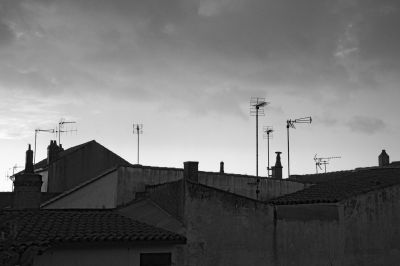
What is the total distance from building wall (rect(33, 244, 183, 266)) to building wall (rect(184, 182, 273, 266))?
0.79 m

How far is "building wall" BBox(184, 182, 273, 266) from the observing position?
1655 cm

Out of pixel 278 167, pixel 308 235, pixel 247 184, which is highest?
pixel 278 167

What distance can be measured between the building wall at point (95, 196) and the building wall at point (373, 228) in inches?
436

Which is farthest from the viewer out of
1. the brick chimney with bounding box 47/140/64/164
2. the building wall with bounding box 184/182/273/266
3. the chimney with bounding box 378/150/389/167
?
the brick chimney with bounding box 47/140/64/164

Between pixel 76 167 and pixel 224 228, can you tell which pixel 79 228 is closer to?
pixel 224 228

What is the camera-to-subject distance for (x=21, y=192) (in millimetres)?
19609

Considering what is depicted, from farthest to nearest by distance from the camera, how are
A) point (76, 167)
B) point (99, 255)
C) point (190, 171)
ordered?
point (76, 167) → point (190, 171) → point (99, 255)

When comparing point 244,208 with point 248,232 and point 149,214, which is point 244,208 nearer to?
point 248,232

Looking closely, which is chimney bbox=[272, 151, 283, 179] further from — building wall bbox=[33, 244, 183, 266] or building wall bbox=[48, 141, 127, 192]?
building wall bbox=[33, 244, 183, 266]

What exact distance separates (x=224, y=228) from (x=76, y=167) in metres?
22.0

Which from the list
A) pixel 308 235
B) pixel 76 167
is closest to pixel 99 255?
pixel 308 235

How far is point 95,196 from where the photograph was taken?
2548 cm

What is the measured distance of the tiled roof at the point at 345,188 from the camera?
759 inches

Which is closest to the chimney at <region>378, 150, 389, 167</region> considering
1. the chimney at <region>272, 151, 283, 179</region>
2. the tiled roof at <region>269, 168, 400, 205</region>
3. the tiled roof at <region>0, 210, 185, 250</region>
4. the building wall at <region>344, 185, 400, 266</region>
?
the chimney at <region>272, 151, 283, 179</region>
